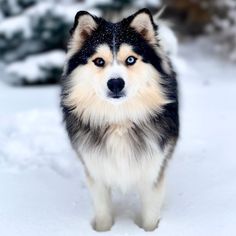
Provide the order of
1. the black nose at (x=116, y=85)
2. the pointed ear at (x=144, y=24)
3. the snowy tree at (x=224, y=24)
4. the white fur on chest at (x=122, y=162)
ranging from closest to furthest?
the black nose at (x=116, y=85), the pointed ear at (x=144, y=24), the white fur on chest at (x=122, y=162), the snowy tree at (x=224, y=24)

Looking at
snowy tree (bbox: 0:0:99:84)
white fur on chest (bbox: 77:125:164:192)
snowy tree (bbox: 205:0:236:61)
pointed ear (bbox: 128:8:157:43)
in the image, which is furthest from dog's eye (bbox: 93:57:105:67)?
snowy tree (bbox: 205:0:236:61)

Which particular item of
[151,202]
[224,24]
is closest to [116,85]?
[151,202]

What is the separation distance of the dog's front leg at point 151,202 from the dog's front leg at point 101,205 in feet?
0.75

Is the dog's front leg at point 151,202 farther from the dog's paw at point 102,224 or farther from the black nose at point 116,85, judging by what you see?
the black nose at point 116,85

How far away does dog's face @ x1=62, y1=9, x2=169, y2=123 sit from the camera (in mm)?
2834

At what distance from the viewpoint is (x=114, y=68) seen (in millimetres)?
2801

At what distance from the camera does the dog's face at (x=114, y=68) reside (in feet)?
9.30

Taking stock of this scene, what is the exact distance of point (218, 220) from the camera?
3139mm

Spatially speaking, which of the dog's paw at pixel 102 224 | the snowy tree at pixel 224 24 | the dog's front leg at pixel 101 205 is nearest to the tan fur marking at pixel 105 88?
the dog's front leg at pixel 101 205

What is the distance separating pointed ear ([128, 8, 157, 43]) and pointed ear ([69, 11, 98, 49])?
22 cm

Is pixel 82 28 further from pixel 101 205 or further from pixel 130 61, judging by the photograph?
pixel 101 205

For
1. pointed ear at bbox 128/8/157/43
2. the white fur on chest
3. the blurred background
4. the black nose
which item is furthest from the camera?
the blurred background

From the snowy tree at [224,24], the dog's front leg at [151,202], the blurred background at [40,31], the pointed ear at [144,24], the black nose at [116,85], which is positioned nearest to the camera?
the black nose at [116,85]

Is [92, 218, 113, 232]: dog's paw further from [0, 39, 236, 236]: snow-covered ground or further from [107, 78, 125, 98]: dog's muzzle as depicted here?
[107, 78, 125, 98]: dog's muzzle
